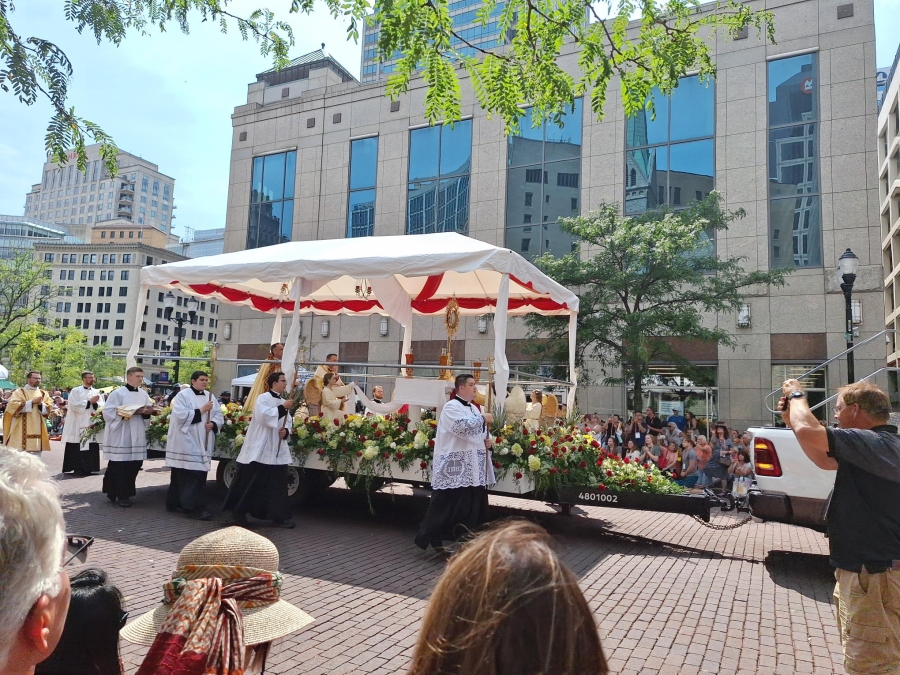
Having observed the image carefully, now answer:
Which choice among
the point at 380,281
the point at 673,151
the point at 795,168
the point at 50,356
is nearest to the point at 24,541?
the point at 380,281

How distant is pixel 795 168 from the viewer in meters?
22.2

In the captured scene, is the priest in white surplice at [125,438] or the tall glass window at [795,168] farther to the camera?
the tall glass window at [795,168]

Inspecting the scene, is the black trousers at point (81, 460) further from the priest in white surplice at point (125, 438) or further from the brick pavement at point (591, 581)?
the priest in white surplice at point (125, 438)

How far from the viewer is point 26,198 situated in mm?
179250

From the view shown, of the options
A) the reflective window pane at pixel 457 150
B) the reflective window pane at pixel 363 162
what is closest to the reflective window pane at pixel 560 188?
the reflective window pane at pixel 457 150

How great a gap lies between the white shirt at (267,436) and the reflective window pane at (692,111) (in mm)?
20525

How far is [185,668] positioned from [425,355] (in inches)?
1026

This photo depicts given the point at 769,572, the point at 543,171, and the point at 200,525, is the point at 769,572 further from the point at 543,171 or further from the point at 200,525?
the point at 543,171

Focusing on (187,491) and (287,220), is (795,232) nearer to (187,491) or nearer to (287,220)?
(187,491)

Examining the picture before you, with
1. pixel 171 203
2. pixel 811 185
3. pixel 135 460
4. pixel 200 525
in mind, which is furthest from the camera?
pixel 171 203

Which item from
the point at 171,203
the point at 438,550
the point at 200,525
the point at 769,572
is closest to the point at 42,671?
the point at 438,550

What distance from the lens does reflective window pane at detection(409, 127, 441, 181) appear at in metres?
28.8

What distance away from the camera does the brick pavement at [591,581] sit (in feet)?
15.2

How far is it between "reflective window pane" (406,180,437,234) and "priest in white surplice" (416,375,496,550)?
21731mm
